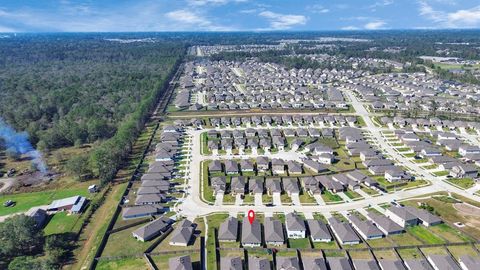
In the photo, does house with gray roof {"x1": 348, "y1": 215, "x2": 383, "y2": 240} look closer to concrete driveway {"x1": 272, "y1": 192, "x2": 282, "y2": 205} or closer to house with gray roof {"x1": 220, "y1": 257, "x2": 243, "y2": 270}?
concrete driveway {"x1": 272, "y1": 192, "x2": 282, "y2": 205}

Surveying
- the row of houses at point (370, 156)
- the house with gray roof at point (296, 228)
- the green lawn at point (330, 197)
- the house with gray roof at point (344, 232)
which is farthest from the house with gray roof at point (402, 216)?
the house with gray roof at point (296, 228)

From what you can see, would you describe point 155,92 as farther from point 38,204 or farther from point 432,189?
point 432,189

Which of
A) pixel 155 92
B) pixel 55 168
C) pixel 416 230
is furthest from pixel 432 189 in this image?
pixel 155 92

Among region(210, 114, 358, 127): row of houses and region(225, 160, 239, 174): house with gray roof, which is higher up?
region(210, 114, 358, 127): row of houses

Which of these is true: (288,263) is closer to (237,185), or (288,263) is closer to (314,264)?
(314,264)

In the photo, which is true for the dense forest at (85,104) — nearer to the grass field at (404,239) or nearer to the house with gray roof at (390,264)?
the house with gray roof at (390,264)

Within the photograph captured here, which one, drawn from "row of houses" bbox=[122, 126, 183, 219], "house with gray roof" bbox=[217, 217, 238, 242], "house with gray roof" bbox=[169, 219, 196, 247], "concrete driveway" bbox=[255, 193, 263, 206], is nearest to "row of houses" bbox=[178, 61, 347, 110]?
"row of houses" bbox=[122, 126, 183, 219]
